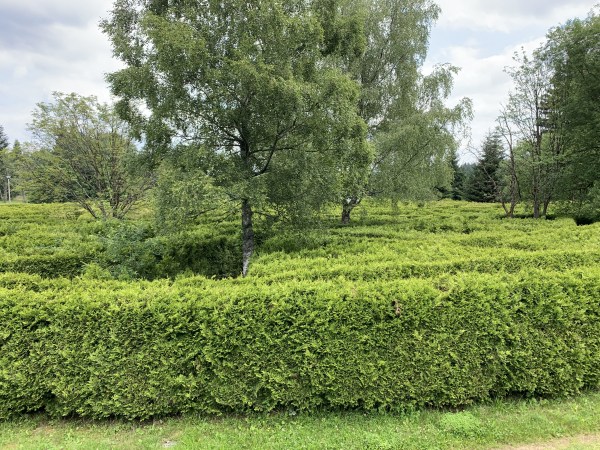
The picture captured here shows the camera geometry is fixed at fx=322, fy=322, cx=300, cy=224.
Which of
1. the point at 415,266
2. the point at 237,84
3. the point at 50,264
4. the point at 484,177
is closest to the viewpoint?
the point at 415,266

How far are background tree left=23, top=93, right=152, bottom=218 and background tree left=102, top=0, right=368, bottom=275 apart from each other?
6277 mm

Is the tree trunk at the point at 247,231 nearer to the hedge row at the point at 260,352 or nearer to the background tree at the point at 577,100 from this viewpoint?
the hedge row at the point at 260,352

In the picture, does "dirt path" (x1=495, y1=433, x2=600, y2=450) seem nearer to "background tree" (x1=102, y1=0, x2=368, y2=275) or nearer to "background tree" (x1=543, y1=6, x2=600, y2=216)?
"background tree" (x1=102, y1=0, x2=368, y2=275)

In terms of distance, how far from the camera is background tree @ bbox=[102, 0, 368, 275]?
6043mm

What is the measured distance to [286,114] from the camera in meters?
6.57

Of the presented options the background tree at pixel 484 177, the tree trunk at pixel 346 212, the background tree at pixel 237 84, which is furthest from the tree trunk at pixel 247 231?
the background tree at pixel 484 177

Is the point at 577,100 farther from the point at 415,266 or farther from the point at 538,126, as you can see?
the point at 415,266

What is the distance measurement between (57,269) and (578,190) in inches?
744

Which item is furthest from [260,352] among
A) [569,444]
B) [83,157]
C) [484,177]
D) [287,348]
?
[484,177]

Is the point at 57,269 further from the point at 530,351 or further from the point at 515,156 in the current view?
the point at 515,156

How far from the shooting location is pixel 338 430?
133 inches

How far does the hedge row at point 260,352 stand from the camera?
3.60 metres

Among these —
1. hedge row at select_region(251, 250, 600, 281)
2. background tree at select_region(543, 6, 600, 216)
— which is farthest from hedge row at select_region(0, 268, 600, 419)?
background tree at select_region(543, 6, 600, 216)

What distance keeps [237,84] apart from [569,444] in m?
7.06
